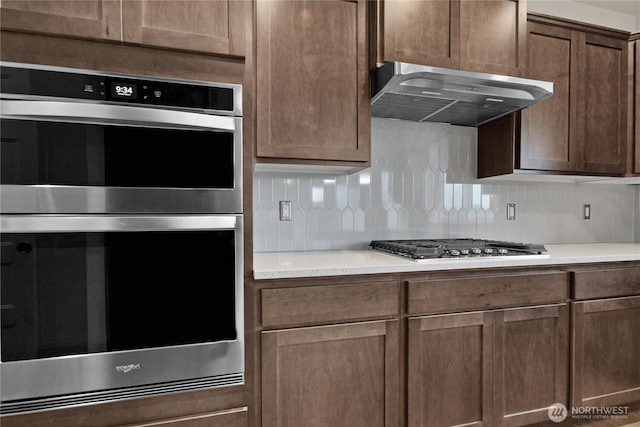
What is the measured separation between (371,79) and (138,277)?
135 centimetres

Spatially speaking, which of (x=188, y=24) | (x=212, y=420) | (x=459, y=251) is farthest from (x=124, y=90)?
(x=459, y=251)

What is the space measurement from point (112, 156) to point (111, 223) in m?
0.22

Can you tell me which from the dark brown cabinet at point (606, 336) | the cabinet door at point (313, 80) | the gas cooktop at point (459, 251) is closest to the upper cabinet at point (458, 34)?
the cabinet door at point (313, 80)

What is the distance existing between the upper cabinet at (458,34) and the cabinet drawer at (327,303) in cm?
108

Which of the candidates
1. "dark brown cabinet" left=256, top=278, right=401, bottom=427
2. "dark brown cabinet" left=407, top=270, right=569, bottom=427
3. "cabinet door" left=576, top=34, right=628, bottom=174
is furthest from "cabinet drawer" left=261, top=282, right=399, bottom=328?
"cabinet door" left=576, top=34, right=628, bottom=174

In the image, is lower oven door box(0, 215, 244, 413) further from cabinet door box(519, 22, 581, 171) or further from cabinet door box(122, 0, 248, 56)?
cabinet door box(519, 22, 581, 171)

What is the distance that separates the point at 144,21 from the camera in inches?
51.2

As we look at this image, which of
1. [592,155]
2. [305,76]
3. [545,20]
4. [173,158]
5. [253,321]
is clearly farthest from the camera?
[592,155]

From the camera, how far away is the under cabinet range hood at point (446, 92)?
5.78ft

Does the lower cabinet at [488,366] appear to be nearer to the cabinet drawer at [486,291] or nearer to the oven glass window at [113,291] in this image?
the cabinet drawer at [486,291]

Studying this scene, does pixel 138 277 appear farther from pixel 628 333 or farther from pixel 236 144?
pixel 628 333

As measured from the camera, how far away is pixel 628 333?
80.9 inches

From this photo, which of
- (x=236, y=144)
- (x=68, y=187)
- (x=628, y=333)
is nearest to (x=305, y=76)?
(x=236, y=144)

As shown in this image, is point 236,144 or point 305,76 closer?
point 236,144
